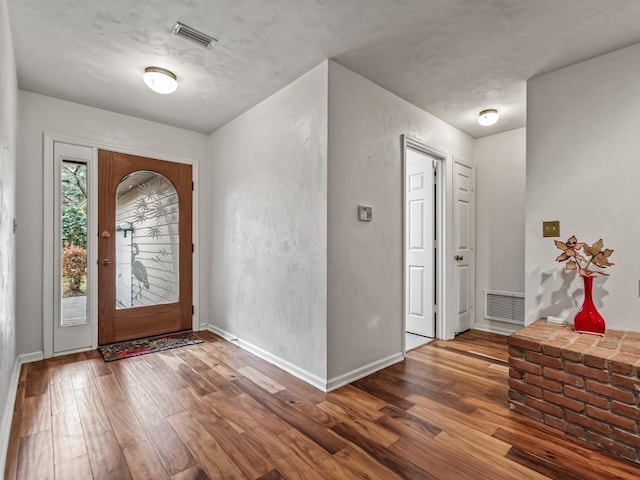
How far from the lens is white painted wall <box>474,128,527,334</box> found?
385cm

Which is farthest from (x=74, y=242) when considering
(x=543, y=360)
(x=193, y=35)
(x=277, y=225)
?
(x=543, y=360)

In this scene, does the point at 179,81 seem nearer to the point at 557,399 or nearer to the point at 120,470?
the point at 120,470

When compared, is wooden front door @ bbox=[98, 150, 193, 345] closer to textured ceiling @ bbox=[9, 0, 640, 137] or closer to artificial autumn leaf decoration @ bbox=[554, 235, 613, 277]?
textured ceiling @ bbox=[9, 0, 640, 137]

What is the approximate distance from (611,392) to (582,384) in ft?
0.41

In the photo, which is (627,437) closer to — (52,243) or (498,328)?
(498,328)

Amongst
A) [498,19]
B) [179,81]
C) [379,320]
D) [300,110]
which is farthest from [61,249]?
[498,19]

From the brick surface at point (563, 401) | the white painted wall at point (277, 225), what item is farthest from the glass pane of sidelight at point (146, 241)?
the brick surface at point (563, 401)

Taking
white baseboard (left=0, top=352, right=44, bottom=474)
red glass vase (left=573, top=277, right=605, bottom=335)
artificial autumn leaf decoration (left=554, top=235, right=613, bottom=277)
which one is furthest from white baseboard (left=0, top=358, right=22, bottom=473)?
artificial autumn leaf decoration (left=554, top=235, right=613, bottom=277)

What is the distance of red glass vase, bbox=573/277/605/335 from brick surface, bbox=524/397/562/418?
1.97 feet

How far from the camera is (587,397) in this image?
6.07 feet

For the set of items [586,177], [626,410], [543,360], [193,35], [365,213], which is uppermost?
[193,35]

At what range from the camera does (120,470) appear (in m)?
1.61

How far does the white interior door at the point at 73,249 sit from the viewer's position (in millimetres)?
3209

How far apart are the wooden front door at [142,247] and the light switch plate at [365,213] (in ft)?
7.96
